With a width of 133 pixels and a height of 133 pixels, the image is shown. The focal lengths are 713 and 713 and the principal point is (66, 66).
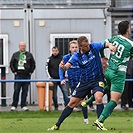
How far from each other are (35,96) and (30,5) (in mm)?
3142

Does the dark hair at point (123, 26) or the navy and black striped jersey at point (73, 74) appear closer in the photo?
the dark hair at point (123, 26)

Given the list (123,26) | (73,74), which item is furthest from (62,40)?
(123,26)

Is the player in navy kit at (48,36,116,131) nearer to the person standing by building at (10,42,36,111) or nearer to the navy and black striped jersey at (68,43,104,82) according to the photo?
the navy and black striped jersey at (68,43,104,82)

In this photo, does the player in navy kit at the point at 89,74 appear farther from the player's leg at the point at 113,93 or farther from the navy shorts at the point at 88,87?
the player's leg at the point at 113,93

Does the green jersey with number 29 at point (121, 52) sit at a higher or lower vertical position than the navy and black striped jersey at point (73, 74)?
higher

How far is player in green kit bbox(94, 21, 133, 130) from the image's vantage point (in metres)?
12.9

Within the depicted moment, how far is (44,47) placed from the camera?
24.8m

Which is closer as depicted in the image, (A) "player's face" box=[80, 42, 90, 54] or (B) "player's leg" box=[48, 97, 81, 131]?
(A) "player's face" box=[80, 42, 90, 54]

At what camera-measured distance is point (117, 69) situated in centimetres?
1302

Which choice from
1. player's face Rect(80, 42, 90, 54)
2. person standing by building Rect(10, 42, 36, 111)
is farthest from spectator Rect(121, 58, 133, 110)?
player's face Rect(80, 42, 90, 54)

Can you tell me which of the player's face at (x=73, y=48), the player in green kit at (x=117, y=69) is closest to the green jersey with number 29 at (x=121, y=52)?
the player in green kit at (x=117, y=69)

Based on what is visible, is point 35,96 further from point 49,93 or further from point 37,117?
point 37,117

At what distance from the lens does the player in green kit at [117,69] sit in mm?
12945

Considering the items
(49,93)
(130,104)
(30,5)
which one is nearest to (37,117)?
(49,93)
